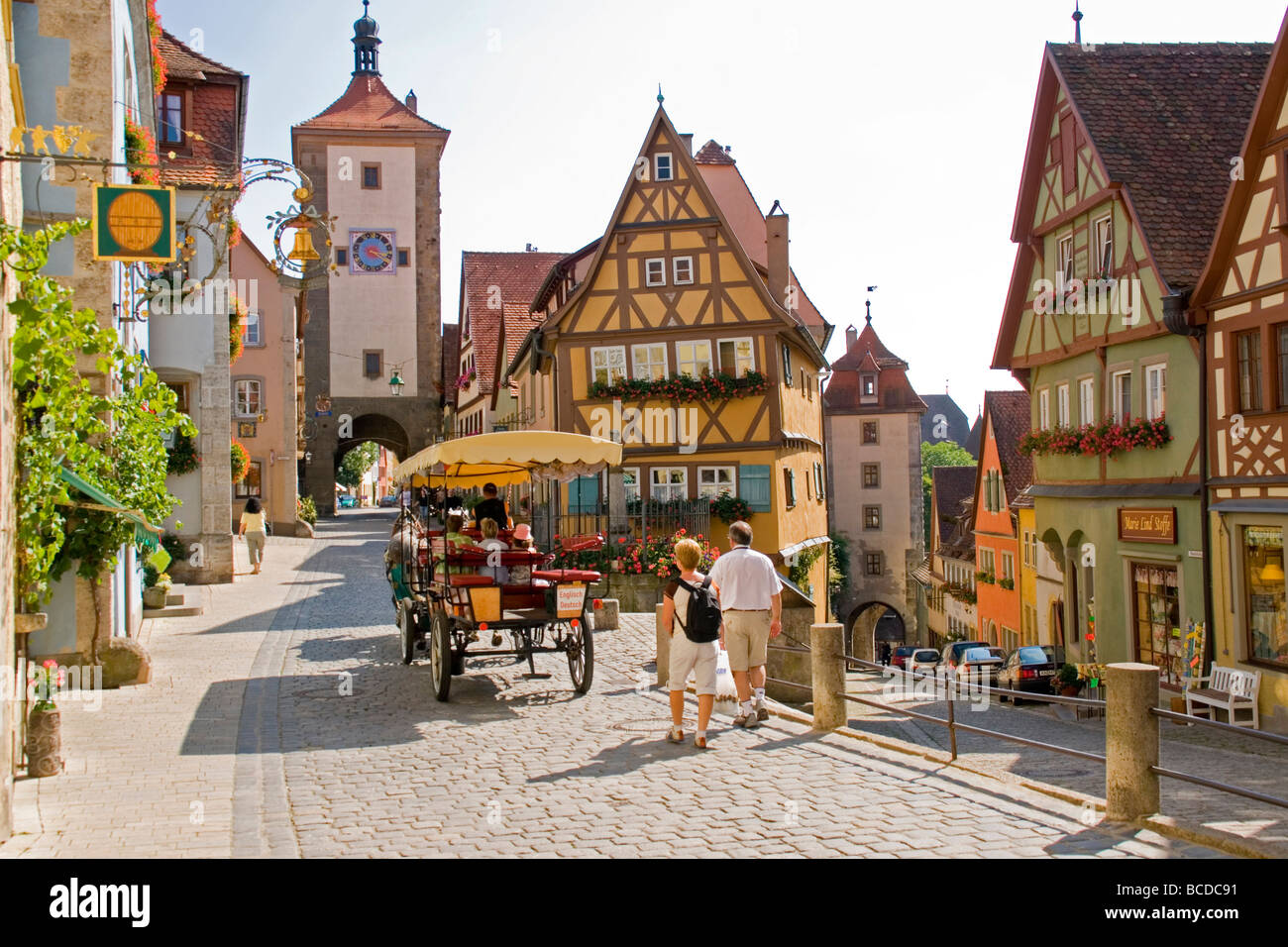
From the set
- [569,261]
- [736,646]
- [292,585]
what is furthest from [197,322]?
[736,646]

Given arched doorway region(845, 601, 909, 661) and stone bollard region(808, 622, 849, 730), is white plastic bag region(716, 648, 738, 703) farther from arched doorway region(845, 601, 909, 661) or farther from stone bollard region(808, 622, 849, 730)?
arched doorway region(845, 601, 909, 661)

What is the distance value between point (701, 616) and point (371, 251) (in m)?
45.8

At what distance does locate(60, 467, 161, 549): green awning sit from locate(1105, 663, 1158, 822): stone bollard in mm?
7959

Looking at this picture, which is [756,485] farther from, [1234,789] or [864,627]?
[864,627]

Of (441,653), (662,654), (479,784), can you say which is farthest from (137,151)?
(479,784)

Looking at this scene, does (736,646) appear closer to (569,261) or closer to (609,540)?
(609,540)

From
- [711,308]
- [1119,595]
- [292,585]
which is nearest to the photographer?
[1119,595]

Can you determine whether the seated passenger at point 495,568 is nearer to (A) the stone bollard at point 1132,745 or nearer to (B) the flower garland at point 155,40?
(A) the stone bollard at point 1132,745

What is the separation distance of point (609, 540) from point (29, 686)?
47.5ft

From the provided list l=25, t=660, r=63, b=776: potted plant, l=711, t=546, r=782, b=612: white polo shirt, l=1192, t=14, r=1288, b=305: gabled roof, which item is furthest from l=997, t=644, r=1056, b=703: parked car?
l=25, t=660, r=63, b=776: potted plant

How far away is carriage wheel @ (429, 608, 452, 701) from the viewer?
1137cm

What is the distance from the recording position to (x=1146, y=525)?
18.8 meters

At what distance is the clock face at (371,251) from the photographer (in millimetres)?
52312
